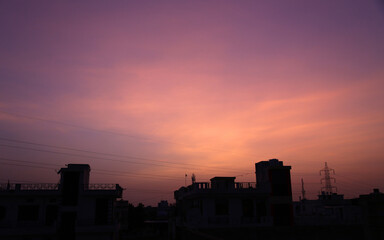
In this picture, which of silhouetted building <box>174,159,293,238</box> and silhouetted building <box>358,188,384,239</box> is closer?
silhouetted building <box>358,188,384,239</box>

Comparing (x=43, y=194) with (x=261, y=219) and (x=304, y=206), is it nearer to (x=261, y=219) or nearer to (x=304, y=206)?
(x=261, y=219)

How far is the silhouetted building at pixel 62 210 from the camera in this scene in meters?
42.1

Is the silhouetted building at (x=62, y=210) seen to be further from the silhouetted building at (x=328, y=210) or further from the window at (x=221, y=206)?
the silhouetted building at (x=328, y=210)

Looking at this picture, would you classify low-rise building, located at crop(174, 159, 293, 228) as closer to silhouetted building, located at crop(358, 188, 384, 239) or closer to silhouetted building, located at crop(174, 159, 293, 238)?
silhouetted building, located at crop(174, 159, 293, 238)

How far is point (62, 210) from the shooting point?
4347 cm

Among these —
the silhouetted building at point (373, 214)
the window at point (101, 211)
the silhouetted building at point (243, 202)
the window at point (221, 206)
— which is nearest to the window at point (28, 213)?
the window at point (101, 211)

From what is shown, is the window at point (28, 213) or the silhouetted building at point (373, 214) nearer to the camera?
the silhouetted building at point (373, 214)

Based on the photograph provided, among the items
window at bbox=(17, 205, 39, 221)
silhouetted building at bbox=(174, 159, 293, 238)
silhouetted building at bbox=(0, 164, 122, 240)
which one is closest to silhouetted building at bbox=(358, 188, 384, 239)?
silhouetted building at bbox=(174, 159, 293, 238)

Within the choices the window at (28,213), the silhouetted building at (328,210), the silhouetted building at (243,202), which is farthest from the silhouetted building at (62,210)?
the silhouetted building at (328,210)

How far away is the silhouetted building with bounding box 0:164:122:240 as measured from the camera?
42.1 m

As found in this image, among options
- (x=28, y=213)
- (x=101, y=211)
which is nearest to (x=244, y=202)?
(x=101, y=211)

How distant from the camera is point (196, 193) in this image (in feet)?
149

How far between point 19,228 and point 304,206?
70.1 meters

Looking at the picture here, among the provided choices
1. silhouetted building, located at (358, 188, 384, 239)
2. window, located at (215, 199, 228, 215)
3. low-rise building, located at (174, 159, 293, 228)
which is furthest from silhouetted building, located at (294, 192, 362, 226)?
silhouetted building, located at (358, 188, 384, 239)
